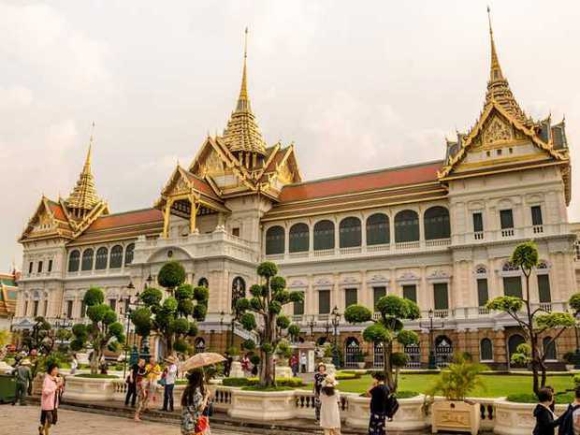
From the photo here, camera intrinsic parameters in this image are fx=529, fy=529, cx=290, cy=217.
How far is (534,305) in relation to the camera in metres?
30.3

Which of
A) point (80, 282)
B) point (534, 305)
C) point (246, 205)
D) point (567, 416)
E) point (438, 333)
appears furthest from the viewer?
point (80, 282)

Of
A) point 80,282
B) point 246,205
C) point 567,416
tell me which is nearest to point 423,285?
point 246,205

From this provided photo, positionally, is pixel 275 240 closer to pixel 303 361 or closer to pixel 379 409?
pixel 303 361

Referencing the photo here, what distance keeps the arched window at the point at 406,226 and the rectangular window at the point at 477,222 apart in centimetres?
409

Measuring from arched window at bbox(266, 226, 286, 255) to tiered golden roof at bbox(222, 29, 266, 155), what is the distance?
32.3 feet

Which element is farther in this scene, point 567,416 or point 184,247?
point 184,247

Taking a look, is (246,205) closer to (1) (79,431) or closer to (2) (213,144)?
(2) (213,144)

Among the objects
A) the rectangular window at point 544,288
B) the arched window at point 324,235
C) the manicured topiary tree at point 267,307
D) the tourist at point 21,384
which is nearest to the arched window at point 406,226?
the arched window at point 324,235

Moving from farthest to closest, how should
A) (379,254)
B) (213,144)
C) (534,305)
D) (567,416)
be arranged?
(213,144), (379,254), (534,305), (567,416)

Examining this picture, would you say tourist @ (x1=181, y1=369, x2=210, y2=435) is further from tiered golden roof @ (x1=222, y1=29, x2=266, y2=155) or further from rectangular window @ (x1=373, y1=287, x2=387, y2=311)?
tiered golden roof @ (x1=222, y1=29, x2=266, y2=155)

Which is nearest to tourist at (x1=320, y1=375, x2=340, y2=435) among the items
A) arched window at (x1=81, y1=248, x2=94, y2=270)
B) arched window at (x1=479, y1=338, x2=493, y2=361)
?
arched window at (x1=479, y1=338, x2=493, y2=361)

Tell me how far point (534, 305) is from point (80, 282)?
41.0 meters

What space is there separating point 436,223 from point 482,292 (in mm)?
5773

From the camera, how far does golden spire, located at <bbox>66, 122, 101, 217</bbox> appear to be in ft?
199
